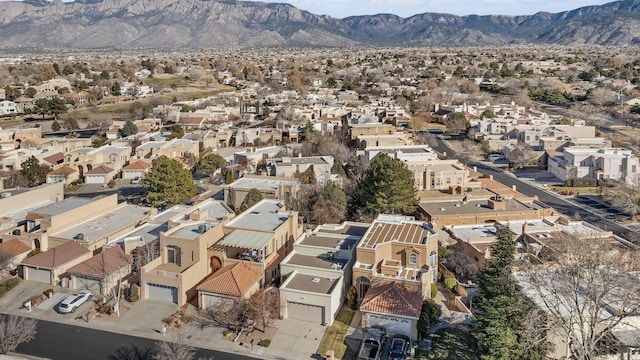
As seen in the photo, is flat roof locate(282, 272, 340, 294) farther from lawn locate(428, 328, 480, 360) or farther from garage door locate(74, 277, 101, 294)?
garage door locate(74, 277, 101, 294)

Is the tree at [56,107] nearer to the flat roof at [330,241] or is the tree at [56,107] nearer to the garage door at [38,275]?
the garage door at [38,275]

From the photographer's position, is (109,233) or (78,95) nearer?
(109,233)

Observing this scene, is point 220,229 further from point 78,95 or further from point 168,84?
point 168,84

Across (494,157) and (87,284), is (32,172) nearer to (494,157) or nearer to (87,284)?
(87,284)

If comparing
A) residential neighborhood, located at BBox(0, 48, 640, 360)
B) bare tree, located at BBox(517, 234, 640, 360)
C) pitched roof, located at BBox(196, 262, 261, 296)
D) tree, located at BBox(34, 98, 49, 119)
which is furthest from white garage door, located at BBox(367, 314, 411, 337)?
A: tree, located at BBox(34, 98, 49, 119)

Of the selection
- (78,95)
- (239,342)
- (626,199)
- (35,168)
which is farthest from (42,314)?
(78,95)

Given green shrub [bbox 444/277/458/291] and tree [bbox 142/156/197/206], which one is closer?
green shrub [bbox 444/277/458/291]
